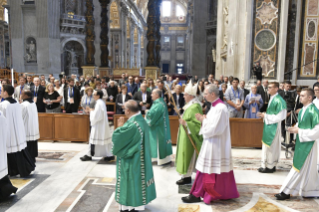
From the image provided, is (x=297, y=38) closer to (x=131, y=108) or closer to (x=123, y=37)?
(x=131, y=108)

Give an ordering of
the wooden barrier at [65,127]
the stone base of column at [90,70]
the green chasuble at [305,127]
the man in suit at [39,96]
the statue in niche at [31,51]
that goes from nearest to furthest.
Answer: the green chasuble at [305,127] < the wooden barrier at [65,127] < the man in suit at [39,96] < the stone base of column at [90,70] < the statue in niche at [31,51]

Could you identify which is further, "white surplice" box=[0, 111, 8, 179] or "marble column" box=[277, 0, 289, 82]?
"marble column" box=[277, 0, 289, 82]

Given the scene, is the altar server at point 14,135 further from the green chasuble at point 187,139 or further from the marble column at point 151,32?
the marble column at point 151,32

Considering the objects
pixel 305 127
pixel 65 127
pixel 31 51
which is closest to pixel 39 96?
pixel 65 127

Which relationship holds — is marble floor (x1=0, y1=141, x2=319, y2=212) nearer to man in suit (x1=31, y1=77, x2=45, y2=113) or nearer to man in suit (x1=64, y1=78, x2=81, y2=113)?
man in suit (x1=31, y1=77, x2=45, y2=113)

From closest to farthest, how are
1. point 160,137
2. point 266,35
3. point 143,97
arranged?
point 160,137
point 143,97
point 266,35

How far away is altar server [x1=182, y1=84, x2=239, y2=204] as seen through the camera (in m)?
4.08

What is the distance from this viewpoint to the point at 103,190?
500cm

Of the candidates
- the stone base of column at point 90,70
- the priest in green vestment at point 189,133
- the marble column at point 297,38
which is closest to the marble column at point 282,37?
the marble column at point 297,38

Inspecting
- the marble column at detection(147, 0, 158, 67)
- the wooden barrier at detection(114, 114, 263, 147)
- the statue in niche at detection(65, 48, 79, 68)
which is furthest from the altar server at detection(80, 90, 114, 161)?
the statue in niche at detection(65, 48, 79, 68)

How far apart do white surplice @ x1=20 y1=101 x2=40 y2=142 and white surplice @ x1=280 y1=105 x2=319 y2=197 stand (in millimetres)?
5161

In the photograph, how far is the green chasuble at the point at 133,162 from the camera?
3682 millimetres

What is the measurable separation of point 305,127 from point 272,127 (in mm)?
1420

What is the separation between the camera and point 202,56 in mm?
26891
